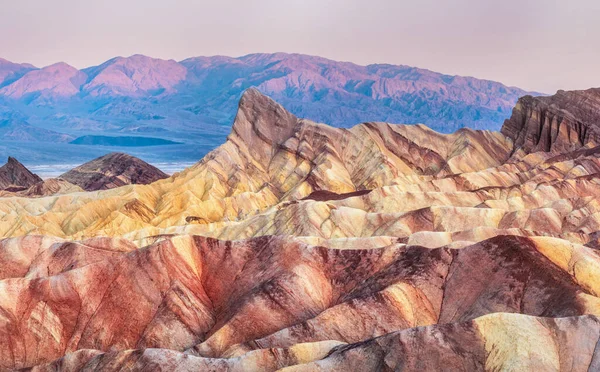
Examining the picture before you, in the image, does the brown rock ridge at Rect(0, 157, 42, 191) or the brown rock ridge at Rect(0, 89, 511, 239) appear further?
the brown rock ridge at Rect(0, 157, 42, 191)

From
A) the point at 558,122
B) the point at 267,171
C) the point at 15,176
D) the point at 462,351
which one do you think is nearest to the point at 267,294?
the point at 462,351

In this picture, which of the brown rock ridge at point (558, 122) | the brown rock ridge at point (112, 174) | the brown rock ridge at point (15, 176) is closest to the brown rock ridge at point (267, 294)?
the brown rock ridge at point (558, 122)

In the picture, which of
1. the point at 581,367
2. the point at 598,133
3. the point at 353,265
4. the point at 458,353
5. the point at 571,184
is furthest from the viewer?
the point at 598,133

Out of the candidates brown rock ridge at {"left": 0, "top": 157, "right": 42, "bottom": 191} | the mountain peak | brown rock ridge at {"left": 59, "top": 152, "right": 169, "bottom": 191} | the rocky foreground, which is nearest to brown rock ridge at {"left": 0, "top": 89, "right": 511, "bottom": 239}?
the mountain peak

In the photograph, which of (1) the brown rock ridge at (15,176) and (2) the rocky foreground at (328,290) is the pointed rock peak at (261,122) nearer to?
(2) the rocky foreground at (328,290)

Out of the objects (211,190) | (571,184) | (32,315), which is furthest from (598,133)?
(32,315)

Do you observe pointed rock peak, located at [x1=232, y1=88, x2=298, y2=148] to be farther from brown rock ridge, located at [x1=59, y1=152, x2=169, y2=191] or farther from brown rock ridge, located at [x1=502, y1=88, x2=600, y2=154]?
brown rock ridge, located at [x1=59, y1=152, x2=169, y2=191]

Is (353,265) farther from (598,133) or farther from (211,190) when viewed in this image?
(598,133)
